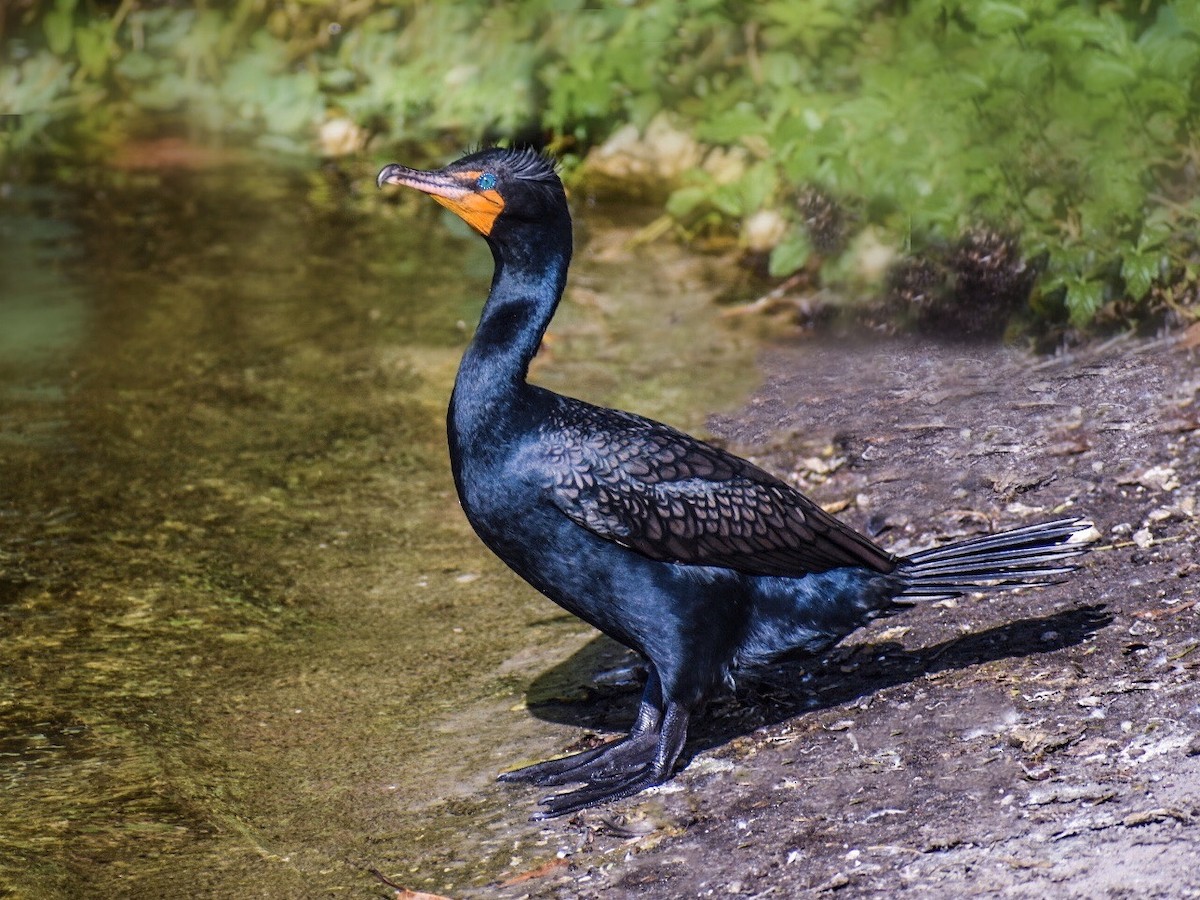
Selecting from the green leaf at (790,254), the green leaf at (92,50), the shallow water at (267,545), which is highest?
the green leaf at (92,50)

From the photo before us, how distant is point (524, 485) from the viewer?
3.79 m

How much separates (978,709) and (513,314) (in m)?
1.45

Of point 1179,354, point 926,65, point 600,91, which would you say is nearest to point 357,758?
point 1179,354

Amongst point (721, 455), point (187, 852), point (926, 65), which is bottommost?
point (187, 852)

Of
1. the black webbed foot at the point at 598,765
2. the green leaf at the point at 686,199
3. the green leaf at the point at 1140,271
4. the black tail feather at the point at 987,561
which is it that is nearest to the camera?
the black webbed foot at the point at 598,765

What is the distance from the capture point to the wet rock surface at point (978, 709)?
322 centimetres

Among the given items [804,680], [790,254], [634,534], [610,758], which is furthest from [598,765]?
[790,254]

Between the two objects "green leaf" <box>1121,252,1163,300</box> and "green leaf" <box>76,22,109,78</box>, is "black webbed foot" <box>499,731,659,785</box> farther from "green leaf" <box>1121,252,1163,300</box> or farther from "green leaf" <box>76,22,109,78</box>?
"green leaf" <box>76,22,109,78</box>

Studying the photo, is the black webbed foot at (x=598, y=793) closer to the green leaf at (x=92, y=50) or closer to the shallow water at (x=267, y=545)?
the shallow water at (x=267, y=545)

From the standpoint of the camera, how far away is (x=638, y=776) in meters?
3.80

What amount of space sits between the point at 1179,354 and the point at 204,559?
3.27 meters

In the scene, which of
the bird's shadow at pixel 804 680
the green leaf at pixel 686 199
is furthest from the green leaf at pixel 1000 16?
the bird's shadow at pixel 804 680

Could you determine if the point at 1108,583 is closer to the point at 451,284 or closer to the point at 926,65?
the point at 926,65

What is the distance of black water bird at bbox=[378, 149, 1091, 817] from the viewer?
3805 mm
